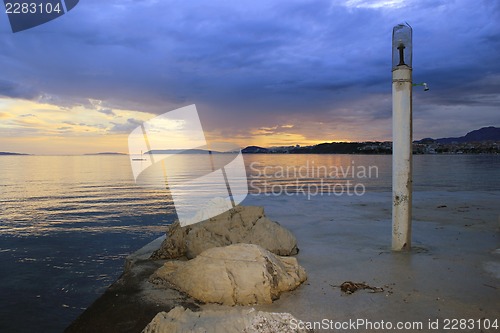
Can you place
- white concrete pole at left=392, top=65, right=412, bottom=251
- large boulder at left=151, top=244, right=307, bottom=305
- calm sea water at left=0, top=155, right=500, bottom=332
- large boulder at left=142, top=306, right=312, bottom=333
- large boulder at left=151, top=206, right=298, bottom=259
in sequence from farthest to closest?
large boulder at left=151, top=206, right=298, bottom=259
white concrete pole at left=392, top=65, right=412, bottom=251
calm sea water at left=0, top=155, right=500, bottom=332
large boulder at left=151, top=244, right=307, bottom=305
large boulder at left=142, top=306, right=312, bottom=333

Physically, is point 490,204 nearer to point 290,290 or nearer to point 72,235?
point 290,290

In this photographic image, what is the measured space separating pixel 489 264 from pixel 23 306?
8043mm

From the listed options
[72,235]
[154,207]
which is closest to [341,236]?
[72,235]

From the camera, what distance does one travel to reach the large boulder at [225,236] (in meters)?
6.86

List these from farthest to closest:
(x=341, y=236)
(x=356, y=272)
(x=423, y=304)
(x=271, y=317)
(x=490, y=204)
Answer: (x=490, y=204)
(x=341, y=236)
(x=356, y=272)
(x=423, y=304)
(x=271, y=317)

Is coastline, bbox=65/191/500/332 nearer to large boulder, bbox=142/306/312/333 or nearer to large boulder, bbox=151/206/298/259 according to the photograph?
large boulder, bbox=151/206/298/259

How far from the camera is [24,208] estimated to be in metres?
16.8

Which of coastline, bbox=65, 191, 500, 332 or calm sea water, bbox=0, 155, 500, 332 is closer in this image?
coastline, bbox=65, 191, 500, 332

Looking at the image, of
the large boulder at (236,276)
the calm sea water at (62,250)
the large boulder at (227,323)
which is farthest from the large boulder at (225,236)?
the large boulder at (227,323)

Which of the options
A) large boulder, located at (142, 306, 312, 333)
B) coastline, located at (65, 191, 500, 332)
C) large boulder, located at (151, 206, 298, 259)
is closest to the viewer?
large boulder, located at (142, 306, 312, 333)

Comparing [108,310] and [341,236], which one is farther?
[341,236]

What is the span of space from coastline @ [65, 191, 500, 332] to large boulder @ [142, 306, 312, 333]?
0.69m

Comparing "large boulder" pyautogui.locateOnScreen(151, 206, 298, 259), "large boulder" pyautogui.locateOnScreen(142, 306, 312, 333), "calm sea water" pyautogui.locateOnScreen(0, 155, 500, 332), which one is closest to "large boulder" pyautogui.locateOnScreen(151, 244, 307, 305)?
"large boulder" pyautogui.locateOnScreen(142, 306, 312, 333)

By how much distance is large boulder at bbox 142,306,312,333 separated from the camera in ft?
11.0
